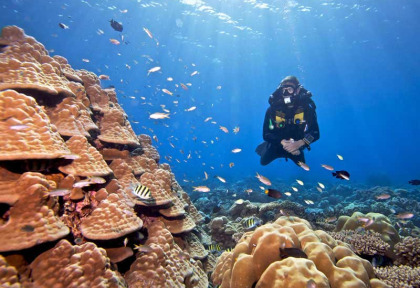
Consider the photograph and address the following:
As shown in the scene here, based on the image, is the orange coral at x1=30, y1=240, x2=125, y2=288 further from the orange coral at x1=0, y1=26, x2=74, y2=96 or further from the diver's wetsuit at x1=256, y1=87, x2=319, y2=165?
the diver's wetsuit at x1=256, y1=87, x2=319, y2=165

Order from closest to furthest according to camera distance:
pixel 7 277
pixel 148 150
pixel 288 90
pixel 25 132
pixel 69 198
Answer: pixel 7 277 → pixel 25 132 → pixel 69 198 → pixel 148 150 → pixel 288 90

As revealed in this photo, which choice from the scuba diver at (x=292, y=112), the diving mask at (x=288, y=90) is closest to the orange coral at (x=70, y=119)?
the scuba diver at (x=292, y=112)

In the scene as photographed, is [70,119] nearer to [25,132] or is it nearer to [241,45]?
[25,132]

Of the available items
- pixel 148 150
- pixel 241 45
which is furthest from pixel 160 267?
pixel 241 45

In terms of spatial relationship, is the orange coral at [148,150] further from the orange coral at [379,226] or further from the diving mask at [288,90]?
the orange coral at [379,226]

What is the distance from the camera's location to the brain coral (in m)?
2.79

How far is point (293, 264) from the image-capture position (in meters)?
2.87

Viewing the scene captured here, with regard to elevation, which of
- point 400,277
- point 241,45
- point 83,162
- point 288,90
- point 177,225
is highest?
point 241,45

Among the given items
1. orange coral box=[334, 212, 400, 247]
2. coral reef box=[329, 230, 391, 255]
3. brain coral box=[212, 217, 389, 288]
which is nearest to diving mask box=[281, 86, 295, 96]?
orange coral box=[334, 212, 400, 247]

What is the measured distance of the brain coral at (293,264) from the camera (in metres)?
2.79

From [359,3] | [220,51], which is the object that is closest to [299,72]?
[220,51]

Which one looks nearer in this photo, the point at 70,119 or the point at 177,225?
the point at 70,119

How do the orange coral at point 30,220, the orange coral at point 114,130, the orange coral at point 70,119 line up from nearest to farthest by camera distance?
the orange coral at point 30,220 → the orange coral at point 70,119 → the orange coral at point 114,130

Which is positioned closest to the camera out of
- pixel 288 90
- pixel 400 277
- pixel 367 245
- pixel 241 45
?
pixel 400 277
